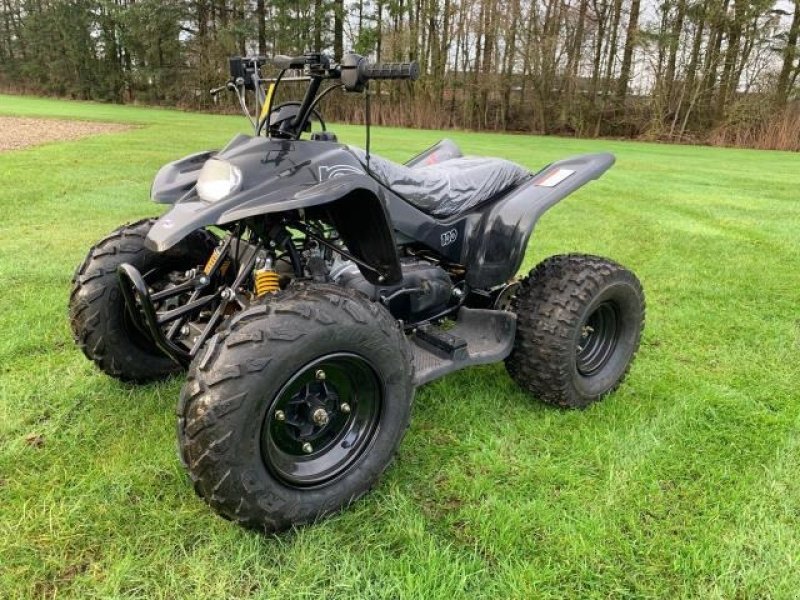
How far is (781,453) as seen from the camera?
2801 mm

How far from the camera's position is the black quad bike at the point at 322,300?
2041 mm

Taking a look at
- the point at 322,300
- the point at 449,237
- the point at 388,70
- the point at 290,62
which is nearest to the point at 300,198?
the point at 322,300

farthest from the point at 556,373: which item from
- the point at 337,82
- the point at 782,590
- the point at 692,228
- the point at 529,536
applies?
the point at 692,228

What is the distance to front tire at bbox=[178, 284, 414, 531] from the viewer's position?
196cm

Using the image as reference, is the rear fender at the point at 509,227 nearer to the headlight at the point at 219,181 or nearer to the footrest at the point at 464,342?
the footrest at the point at 464,342

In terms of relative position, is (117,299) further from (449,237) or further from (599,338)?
(599,338)

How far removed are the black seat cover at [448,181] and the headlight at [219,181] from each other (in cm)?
54

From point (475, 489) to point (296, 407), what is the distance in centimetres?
80

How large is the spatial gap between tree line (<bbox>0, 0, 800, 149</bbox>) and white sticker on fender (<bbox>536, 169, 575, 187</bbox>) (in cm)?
2141

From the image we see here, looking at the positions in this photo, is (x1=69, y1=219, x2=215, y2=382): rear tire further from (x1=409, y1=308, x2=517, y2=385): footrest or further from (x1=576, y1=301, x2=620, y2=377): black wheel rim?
(x1=576, y1=301, x2=620, y2=377): black wheel rim

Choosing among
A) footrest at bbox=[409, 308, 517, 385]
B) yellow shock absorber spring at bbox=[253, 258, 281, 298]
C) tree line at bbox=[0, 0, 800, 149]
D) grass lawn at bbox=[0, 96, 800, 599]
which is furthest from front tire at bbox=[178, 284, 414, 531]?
tree line at bbox=[0, 0, 800, 149]

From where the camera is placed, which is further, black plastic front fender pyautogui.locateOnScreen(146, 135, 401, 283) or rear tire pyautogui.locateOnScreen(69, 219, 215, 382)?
rear tire pyautogui.locateOnScreen(69, 219, 215, 382)

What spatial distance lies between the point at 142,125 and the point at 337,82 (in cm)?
1994

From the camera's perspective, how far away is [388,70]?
7.42ft
